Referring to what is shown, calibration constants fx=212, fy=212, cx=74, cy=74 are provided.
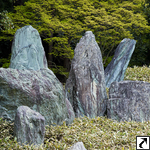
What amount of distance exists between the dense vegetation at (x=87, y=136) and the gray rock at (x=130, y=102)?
49 centimetres

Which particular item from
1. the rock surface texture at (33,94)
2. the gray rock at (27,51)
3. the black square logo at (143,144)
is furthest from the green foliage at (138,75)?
the black square logo at (143,144)

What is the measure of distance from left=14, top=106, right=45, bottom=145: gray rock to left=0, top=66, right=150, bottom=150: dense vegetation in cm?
12

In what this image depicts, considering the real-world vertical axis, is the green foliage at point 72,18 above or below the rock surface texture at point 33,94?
above

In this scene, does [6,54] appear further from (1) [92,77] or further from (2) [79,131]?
(2) [79,131]

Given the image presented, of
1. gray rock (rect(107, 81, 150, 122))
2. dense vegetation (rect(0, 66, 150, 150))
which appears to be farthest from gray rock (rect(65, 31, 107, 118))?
dense vegetation (rect(0, 66, 150, 150))

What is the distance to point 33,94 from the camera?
3754mm

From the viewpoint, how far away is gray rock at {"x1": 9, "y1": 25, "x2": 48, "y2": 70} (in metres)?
6.00

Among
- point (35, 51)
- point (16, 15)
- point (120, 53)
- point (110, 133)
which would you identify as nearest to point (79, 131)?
point (110, 133)

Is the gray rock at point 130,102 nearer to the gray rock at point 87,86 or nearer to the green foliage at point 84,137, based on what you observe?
the gray rock at point 87,86

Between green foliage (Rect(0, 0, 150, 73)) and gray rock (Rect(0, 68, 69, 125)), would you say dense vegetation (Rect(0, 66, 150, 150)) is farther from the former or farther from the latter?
green foliage (Rect(0, 0, 150, 73))

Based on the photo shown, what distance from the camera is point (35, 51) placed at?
6.34m

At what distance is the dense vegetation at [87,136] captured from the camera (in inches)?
129

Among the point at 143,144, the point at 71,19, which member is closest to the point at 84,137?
the point at 143,144

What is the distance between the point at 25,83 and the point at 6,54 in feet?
33.8
